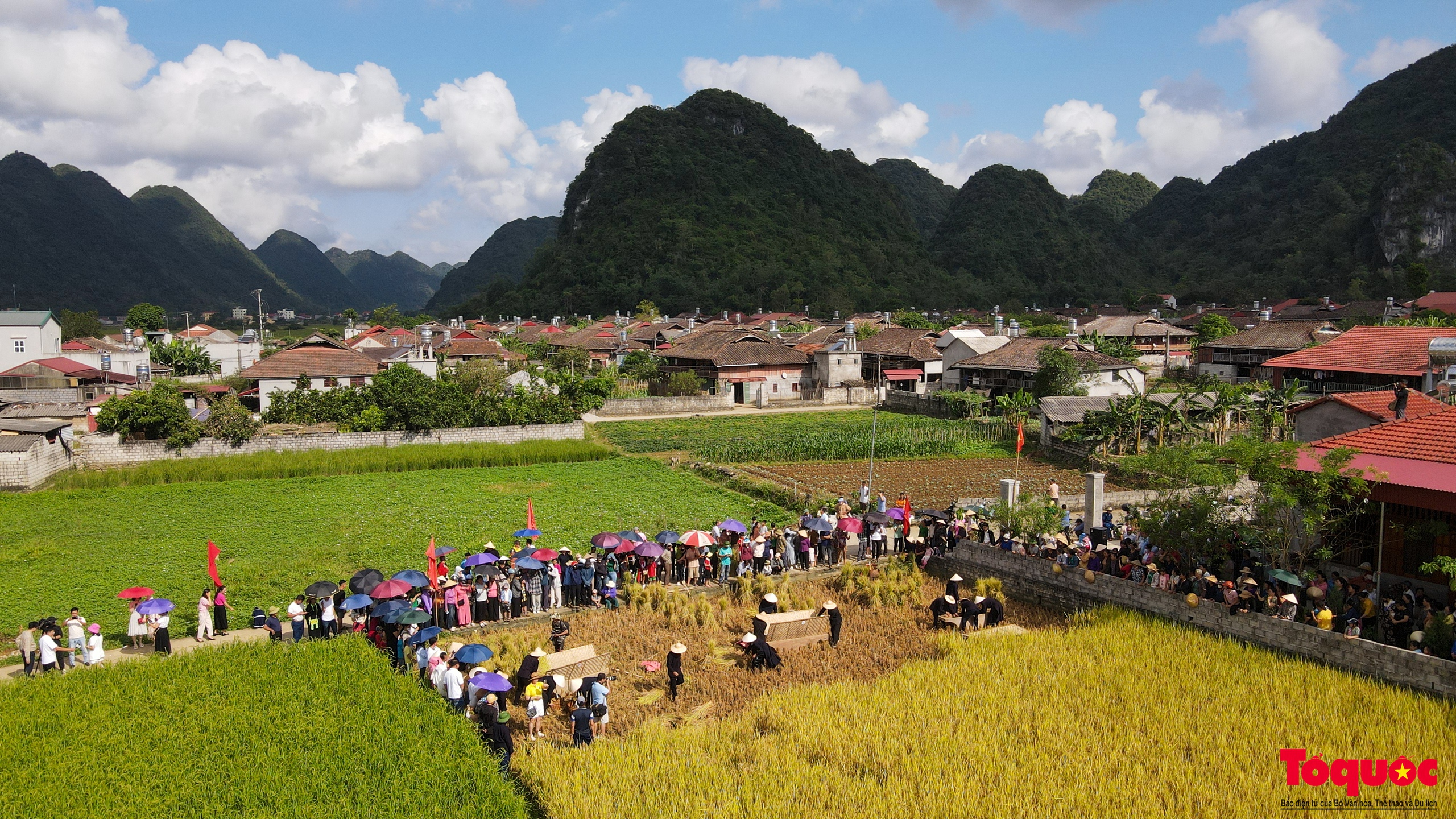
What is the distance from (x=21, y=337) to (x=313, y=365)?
22.4 metres

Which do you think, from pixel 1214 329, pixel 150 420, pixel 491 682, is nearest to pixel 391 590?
pixel 491 682

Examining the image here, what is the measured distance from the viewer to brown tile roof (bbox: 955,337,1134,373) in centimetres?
4341

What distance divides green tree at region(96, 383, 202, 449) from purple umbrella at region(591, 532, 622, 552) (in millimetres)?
22003

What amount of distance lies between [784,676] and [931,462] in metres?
21.7

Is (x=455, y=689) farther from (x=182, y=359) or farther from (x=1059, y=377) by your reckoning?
(x=182, y=359)

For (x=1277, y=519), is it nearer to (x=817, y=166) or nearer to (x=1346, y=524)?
(x=1346, y=524)

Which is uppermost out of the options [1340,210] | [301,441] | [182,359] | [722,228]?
[722,228]

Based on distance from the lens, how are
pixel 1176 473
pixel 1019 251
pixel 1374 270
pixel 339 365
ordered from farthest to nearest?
pixel 1019 251 < pixel 1374 270 < pixel 339 365 < pixel 1176 473

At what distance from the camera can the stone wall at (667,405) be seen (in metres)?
46.6

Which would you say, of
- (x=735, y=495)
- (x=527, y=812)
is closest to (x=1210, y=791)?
(x=527, y=812)

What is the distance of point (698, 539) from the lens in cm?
1811

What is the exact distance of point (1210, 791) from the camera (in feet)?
30.4

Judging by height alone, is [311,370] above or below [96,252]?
below

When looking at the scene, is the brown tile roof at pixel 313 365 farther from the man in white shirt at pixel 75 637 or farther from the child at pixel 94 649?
the child at pixel 94 649
